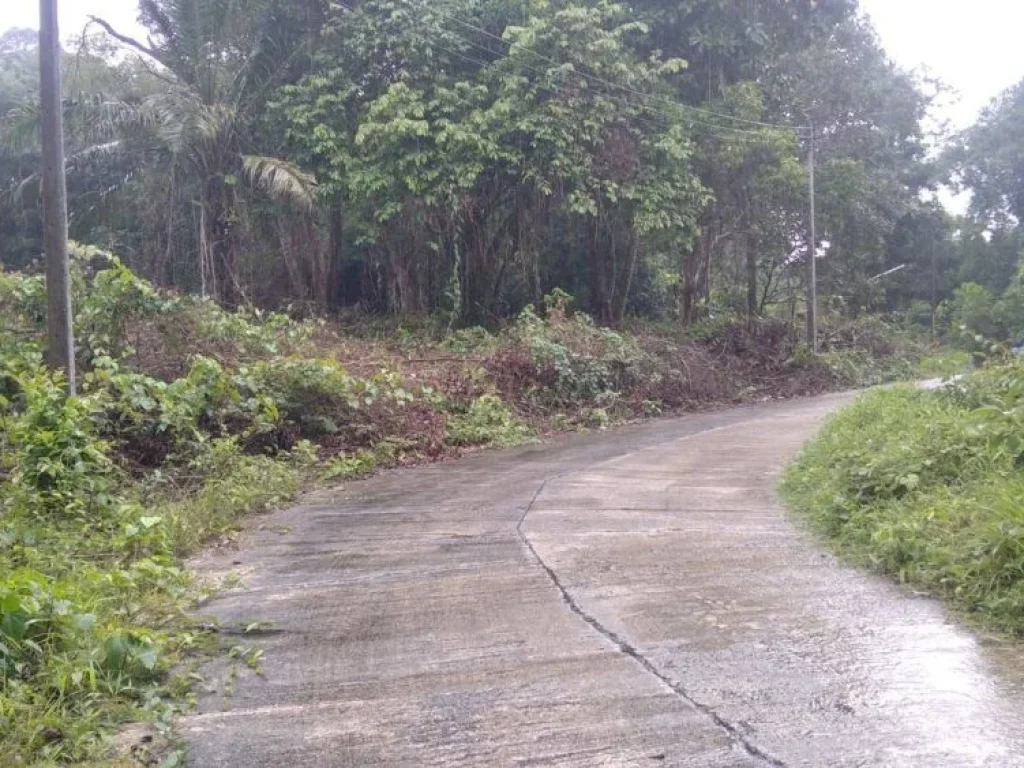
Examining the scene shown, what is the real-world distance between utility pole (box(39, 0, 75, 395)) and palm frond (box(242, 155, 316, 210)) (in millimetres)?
9185

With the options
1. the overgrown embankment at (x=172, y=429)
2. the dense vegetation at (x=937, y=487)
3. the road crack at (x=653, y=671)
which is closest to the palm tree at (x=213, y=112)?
the overgrown embankment at (x=172, y=429)

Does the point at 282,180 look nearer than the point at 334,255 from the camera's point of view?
Yes

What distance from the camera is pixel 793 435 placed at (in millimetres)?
15867

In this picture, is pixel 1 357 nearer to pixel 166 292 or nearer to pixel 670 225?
pixel 166 292

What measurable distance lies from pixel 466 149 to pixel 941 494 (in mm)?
15443

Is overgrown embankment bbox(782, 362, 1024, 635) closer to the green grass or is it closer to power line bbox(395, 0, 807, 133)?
the green grass

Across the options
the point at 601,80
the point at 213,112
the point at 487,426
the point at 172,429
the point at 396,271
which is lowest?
the point at 487,426

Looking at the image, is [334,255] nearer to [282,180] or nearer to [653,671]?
[282,180]

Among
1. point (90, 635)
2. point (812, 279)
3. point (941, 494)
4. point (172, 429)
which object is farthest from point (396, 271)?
point (90, 635)

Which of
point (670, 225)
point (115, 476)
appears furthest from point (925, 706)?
point (670, 225)

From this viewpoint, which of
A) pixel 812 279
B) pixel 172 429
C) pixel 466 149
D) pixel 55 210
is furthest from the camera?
pixel 812 279

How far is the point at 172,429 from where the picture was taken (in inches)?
425

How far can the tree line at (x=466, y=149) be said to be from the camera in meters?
20.7

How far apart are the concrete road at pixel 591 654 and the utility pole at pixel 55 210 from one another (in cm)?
305
